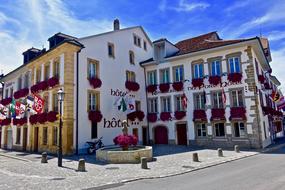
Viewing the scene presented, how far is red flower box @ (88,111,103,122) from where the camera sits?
19.2 m

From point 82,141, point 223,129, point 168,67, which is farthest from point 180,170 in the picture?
point 168,67

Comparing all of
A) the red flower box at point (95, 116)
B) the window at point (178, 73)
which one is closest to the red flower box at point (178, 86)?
the window at point (178, 73)

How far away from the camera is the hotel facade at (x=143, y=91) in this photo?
1919 centimetres

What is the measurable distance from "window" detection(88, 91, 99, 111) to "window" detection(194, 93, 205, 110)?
9.53 metres

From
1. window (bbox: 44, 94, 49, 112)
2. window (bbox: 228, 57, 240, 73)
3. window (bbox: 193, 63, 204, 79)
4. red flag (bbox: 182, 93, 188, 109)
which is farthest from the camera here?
red flag (bbox: 182, 93, 188, 109)

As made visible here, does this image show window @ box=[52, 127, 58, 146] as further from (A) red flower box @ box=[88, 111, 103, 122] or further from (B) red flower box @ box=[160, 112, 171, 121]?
(B) red flower box @ box=[160, 112, 171, 121]

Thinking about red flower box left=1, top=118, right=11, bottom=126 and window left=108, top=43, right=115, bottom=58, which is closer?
window left=108, top=43, right=115, bottom=58

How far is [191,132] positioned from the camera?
22.9 m

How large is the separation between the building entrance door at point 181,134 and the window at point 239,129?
497cm

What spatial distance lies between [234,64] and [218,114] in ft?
15.6

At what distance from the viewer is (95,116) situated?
64.0 feet

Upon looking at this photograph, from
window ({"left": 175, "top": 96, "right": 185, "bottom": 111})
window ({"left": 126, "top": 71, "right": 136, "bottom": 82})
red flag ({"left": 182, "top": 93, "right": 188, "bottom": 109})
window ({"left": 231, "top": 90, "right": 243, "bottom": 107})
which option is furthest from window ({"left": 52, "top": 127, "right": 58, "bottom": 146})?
window ({"left": 231, "top": 90, "right": 243, "bottom": 107})

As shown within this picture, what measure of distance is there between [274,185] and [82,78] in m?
15.8

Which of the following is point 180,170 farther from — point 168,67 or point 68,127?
point 168,67
